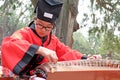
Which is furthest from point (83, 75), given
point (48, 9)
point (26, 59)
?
point (48, 9)

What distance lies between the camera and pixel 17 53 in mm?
2566

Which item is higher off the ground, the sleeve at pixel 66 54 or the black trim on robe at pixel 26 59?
the black trim on robe at pixel 26 59

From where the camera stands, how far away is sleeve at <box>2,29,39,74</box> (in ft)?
8.28

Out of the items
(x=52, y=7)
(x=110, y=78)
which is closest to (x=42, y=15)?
(x=52, y=7)

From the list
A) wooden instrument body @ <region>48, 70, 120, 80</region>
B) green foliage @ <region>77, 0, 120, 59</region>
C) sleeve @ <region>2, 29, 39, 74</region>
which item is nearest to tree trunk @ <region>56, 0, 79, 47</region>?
green foliage @ <region>77, 0, 120, 59</region>

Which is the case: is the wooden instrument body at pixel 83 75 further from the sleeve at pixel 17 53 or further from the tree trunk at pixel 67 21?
the tree trunk at pixel 67 21

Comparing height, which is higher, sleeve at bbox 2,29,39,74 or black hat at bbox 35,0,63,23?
black hat at bbox 35,0,63,23

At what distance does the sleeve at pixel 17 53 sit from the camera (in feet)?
8.28

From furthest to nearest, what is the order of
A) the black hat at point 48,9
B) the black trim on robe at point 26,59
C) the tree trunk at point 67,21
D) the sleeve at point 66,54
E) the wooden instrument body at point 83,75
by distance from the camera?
the tree trunk at point 67,21 → the sleeve at point 66,54 → the black hat at point 48,9 → the black trim on robe at point 26,59 → the wooden instrument body at point 83,75

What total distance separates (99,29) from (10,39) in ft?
23.3

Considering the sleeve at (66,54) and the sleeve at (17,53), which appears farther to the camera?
the sleeve at (66,54)

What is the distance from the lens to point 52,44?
3309mm

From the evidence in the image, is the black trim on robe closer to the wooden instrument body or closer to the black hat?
the wooden instrument body

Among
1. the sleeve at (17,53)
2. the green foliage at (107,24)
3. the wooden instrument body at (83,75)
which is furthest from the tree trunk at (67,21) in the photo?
the wooden instrument body at (83,75)
